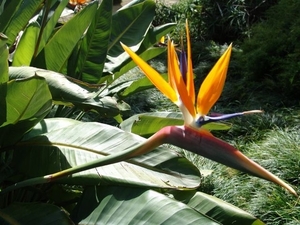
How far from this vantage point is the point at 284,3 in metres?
4.50

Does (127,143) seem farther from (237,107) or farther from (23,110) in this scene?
(237,107)

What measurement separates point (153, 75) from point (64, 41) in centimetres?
108

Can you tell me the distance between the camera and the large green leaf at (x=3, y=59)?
1655 millimetres

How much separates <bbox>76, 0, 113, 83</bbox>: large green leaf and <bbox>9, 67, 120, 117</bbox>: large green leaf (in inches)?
16.4

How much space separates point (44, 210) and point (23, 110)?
Answer: 0.32m

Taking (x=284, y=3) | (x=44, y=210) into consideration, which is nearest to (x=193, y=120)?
(x=44, y=210)

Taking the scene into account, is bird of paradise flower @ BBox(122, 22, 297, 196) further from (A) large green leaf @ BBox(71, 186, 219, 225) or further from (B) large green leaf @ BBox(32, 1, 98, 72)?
(B) large green leaf @ BBox(32, 1, 98, 72)

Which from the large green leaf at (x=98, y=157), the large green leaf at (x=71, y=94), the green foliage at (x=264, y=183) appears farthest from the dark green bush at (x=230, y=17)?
the large green leaf at (x=98, y=157)

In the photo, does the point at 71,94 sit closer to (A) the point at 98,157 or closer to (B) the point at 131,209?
(A) the point at 98,157

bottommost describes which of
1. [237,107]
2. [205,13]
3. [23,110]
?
[237,107]

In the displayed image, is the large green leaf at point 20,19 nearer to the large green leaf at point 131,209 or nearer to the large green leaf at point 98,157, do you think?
the large green leaf at point 98,157

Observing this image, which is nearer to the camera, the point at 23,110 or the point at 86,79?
the point at 23,110

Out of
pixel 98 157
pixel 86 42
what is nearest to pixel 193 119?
pixel 98 157

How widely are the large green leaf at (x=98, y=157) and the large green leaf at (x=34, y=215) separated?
0.41 feet
